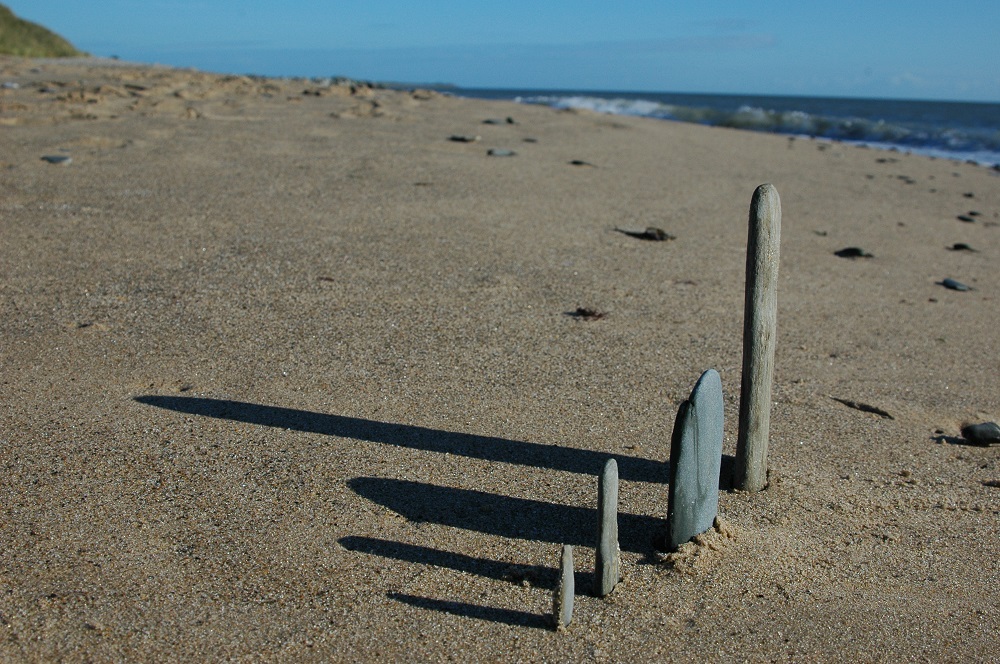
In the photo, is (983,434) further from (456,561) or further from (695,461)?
(456,561)

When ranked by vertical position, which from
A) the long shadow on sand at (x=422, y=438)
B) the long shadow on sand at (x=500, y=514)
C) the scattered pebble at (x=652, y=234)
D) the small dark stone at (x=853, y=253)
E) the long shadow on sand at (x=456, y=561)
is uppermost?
the scattered pebble at (x=652, y=234)

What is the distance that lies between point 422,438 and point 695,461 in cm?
137

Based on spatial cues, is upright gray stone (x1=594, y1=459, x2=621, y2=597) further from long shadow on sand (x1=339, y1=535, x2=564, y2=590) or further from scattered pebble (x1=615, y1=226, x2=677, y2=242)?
scattered pebble (x1=615, y1=226, x2=677, y2=242)

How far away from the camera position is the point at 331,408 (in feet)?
13.8

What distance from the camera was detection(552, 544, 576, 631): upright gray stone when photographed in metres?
2.67

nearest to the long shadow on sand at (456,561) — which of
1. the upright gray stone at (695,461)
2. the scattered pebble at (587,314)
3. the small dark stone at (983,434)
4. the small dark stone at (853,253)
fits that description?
the upright gray stone at (695,461)

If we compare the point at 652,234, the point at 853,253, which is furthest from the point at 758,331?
the point at 853,253

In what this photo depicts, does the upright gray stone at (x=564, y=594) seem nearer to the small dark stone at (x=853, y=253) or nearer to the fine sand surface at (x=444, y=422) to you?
the fine sand surface at (x=444, y=422)

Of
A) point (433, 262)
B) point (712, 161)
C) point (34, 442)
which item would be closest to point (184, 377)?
point (34, 442)

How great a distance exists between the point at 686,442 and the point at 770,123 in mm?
25033

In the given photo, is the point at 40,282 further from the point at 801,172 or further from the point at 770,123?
the point at 770,123

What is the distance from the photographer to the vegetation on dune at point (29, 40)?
26.6 metres

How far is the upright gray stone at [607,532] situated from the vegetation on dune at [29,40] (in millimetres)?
27820

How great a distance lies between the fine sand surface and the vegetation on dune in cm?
2169
